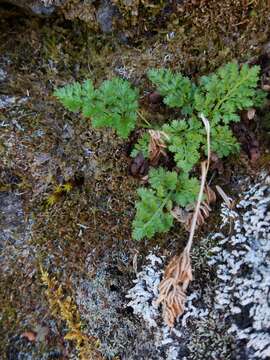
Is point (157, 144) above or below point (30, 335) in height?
above

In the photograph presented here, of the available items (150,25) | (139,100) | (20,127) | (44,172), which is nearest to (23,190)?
(44,172)

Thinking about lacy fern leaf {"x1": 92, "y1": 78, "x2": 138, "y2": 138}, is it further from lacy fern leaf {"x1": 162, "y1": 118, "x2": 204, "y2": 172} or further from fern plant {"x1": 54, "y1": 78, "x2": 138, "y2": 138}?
lacy fern leaf {"x1": 162, "y1": 118, "x2": 204, "y2": 172}

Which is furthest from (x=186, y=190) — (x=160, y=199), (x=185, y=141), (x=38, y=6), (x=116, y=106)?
(x=38, y=6)

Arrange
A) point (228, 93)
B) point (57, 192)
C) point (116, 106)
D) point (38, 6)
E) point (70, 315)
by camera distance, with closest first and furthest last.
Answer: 1. point (228, 93)
2. point (116, 106)
3. point (38, 6)
4. point (70, 315)
5. point (57, 192)

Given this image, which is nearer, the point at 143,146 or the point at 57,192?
the point at 143,146

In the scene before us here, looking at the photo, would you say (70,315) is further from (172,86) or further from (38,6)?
(38,6)

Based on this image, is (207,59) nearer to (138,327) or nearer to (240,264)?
(240,264)
